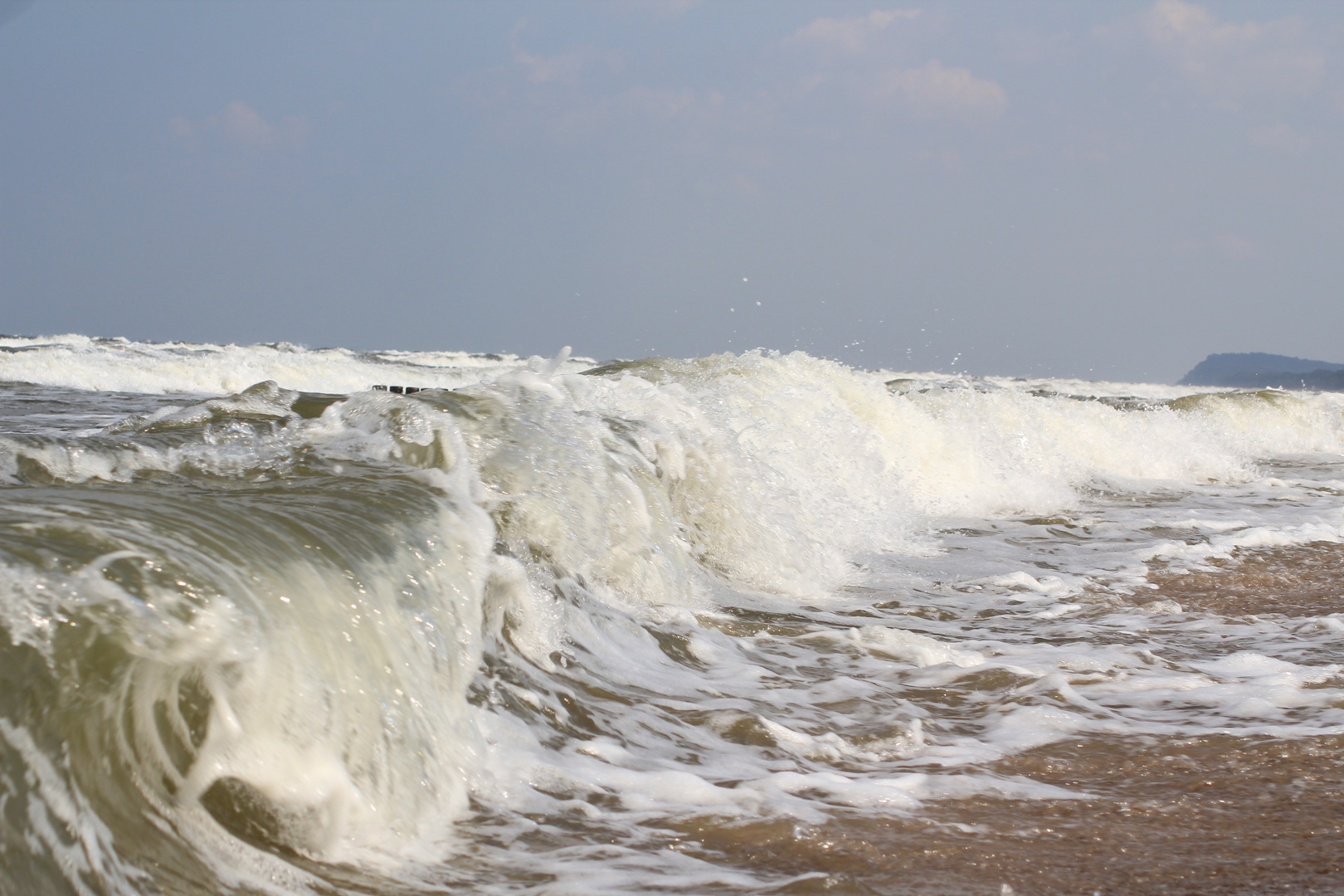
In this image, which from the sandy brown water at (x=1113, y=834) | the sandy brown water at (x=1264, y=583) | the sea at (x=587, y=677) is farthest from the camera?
the sandy brown water at (x=1264, y=583)

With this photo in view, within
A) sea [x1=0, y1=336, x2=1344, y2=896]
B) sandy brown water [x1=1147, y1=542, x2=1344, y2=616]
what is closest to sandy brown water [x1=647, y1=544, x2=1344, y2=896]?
sea [x1=0, y1=336, x2=1344, y2=896]

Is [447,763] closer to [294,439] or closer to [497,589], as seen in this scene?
[497,589]

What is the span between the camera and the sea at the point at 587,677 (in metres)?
1.83

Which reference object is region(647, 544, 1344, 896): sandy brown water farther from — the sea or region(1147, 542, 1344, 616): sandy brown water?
region(1147, 542, 1344, 616): sandy brown water


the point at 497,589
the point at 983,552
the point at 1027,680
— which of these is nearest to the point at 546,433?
the point at 497,589

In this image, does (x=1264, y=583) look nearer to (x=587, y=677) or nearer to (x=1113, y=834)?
(x=1113, y=834)

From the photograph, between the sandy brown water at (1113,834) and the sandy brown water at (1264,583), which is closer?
the sandy brown water at (1113,834)

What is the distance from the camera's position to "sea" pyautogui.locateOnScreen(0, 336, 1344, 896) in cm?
183

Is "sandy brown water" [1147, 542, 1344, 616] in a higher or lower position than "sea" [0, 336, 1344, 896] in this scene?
lower

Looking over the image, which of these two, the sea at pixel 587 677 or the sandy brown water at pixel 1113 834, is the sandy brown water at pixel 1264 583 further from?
the sandy brown water at pixel 1113 834

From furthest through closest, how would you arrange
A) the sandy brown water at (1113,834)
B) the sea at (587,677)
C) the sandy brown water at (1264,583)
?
the sandy brown water at (1264,583), the sandy brown water at (1113,834), the sea at (587,677)

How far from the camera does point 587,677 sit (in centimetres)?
323

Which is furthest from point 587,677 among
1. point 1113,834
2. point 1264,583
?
point 1264,583

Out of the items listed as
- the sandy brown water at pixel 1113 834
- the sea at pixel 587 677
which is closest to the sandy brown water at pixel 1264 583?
the sea at pixel 587 677
